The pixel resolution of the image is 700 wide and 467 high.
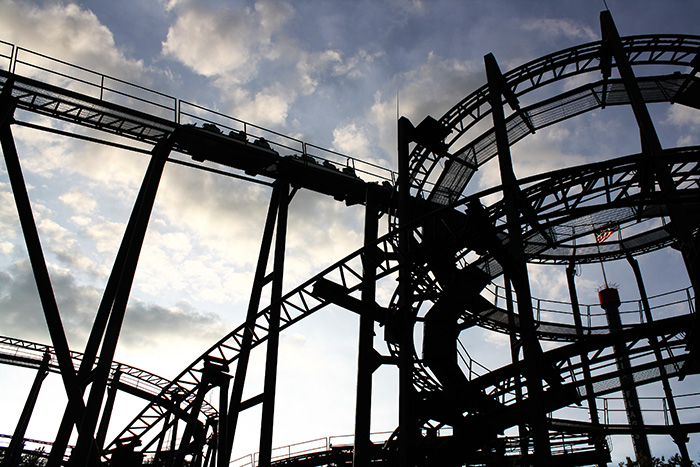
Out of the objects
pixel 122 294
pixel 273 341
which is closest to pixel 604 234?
pixel 273 341

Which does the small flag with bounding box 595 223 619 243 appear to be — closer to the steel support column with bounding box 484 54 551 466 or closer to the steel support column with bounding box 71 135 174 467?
the steel support column with bounding box 484 54 551 466

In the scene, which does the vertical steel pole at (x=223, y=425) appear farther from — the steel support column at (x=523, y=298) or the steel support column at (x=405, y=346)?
the steel support column at (x=523, y=298)

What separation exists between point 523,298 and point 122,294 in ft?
29.9

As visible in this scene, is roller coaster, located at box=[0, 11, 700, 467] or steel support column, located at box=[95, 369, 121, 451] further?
steel support column, located at box=[95, 369, 121, 451]

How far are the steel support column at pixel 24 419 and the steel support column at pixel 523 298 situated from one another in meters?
18.3

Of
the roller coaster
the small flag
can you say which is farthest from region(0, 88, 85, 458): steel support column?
the small flag

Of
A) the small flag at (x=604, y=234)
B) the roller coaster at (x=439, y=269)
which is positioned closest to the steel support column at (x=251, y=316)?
the roller coaster at (x=439, y=269)

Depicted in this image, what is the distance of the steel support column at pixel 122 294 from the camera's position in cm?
1012

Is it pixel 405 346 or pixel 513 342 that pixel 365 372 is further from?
pixel 513 342

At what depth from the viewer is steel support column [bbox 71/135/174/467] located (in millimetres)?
10117

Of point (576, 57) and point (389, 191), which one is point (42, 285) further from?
point (576, 57)

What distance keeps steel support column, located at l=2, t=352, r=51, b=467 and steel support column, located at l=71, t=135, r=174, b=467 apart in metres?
10.7

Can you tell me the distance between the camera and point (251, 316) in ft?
44.3

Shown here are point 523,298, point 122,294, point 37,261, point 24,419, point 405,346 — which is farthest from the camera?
point 24,419
